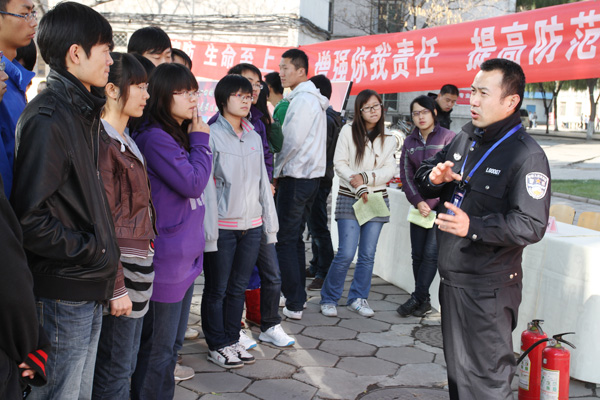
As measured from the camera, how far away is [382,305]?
545cm

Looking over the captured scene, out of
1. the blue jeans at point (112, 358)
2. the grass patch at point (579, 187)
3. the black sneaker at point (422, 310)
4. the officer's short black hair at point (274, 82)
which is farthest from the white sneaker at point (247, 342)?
the grass patch at point (579, 187)

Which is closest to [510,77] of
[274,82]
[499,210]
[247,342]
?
[499,210]

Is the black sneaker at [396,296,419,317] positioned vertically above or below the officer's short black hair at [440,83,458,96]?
below

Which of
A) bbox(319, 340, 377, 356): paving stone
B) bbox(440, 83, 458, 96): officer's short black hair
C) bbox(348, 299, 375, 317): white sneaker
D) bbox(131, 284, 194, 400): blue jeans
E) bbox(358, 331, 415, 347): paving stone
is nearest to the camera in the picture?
bbox(131, 284, 194, 400): blue jeans

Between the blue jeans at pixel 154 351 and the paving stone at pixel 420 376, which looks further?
the paving stone at pixel 420 376

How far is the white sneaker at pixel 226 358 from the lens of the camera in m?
3.92

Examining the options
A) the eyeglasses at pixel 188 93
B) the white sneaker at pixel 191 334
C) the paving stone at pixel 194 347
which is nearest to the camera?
the eyeglasses at pixel 188 93

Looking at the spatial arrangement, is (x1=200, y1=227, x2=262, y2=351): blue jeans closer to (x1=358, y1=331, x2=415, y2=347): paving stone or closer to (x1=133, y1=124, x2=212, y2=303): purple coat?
(x1=133, y1=124, x2=212, y2=303): purple coat

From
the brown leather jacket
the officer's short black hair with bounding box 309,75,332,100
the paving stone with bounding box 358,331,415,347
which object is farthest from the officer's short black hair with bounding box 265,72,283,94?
the brown leather jacket

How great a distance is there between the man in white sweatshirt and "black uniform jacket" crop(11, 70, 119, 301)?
2656mm

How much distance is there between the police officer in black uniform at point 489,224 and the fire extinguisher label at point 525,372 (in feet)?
2.44

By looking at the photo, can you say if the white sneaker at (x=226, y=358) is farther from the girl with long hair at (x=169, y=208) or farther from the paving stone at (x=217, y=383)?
the girl with long hair at (x=169, y=208)

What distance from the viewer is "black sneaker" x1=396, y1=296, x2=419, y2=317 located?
512 centimetres

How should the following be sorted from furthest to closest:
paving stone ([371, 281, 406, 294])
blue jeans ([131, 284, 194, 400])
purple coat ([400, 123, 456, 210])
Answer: paving stone ([371, 281, 406, 294]) < purple coat ([400, 123, 456, 210]) < blue jeans ([131, 284, 194, 400])
